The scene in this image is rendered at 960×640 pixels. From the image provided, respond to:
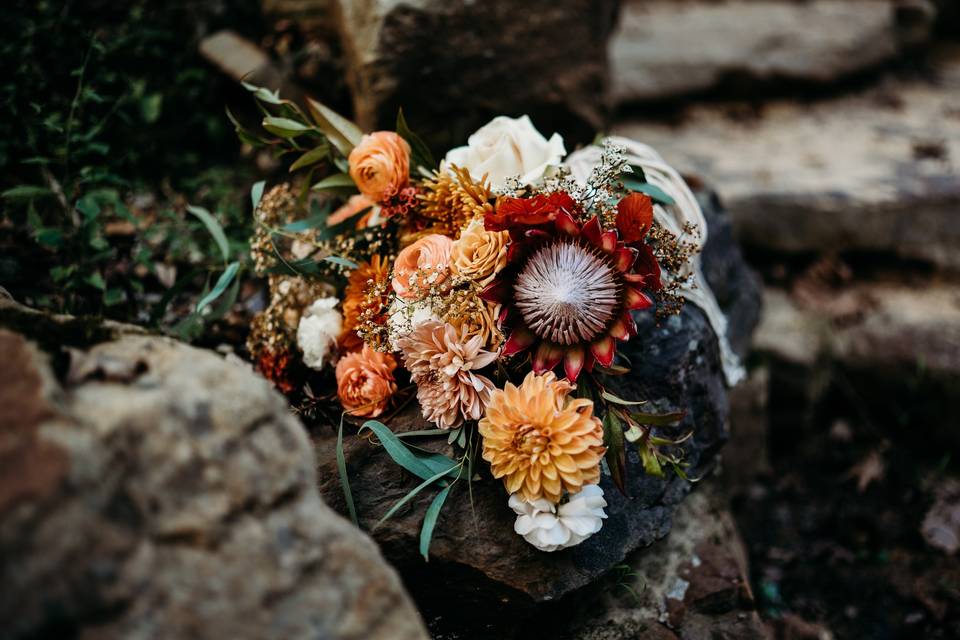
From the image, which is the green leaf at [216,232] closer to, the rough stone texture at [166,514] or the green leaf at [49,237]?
the green leaf at [49,237]

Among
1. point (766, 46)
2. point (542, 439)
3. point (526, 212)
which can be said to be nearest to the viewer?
point (542, 439)

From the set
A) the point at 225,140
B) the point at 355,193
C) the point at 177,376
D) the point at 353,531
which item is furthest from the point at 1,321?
the point at 225,140

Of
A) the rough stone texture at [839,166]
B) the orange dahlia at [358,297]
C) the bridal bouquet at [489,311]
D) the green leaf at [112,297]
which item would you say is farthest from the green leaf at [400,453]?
the rough stone texture at [839,166]

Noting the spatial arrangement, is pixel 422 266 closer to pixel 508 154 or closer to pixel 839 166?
pixel 508 154

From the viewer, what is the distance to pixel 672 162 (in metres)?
3.43

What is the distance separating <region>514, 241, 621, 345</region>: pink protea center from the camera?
155 centimetres

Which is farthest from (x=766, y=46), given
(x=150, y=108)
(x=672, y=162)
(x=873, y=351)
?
(x=150, y=108)

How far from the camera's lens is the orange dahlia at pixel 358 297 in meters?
1.81

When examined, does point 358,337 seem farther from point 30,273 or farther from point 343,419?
point 30,273

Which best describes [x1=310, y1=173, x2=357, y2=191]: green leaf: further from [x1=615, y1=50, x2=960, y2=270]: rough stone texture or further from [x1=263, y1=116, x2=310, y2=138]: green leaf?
[x1=615, y1=50, x2=960, y2=270]: rough stone texture

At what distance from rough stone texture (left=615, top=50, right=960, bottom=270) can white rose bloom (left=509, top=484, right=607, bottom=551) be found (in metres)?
2.18

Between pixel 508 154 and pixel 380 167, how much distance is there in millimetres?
336

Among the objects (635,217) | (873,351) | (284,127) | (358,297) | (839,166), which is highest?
(284,127)

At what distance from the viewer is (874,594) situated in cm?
254
